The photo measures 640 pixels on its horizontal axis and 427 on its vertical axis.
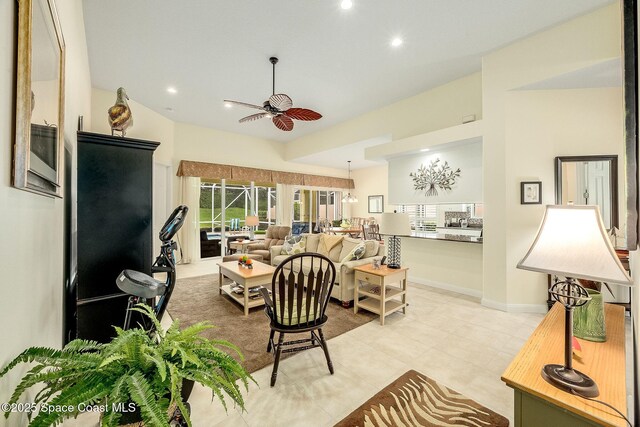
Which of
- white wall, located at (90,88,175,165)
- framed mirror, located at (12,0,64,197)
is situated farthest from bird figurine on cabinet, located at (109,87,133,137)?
white wall, located at (90,88,175,165)

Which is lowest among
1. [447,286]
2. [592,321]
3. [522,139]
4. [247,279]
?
[447,286]

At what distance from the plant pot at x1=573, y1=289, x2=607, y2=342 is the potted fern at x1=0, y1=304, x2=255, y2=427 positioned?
66.7 inches

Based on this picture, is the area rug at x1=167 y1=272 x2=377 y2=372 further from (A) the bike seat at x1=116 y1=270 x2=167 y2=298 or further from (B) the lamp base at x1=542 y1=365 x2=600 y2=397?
(B) the lamp base at x1=542 y1=365 x2=600 y2=397

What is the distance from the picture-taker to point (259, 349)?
2.45 meters

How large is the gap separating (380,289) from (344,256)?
0.97 metres

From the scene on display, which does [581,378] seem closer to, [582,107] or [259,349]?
[259,349]

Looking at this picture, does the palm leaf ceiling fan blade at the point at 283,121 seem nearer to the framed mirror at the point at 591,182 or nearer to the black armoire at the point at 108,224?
the black armoire at the point at 108,224

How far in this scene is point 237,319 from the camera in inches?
123

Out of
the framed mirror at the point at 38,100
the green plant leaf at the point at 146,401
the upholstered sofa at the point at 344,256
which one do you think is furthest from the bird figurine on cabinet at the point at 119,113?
the upholstered sofa at the point at 344,256

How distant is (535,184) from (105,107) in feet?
21.8

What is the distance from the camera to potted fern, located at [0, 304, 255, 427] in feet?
2.04

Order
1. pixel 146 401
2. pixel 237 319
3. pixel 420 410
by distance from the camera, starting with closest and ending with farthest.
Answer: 1. pixel 146 401
2. pixel 420 410
3. pixel 237 319

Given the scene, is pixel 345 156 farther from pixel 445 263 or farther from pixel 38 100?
pixel 38 100

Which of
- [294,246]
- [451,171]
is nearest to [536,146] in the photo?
[451,171]
